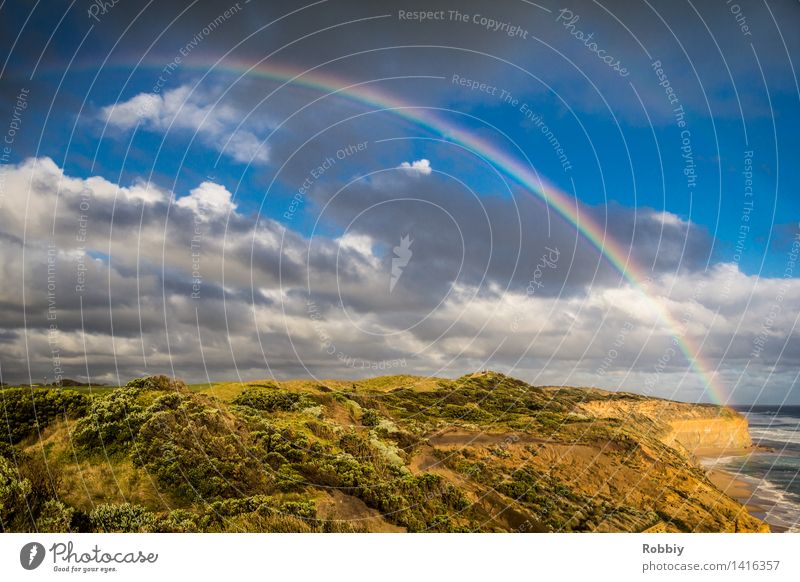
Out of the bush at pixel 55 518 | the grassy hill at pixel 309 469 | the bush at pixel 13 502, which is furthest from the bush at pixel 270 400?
the bush at pixel 13 502

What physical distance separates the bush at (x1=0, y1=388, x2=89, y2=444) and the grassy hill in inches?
1.9

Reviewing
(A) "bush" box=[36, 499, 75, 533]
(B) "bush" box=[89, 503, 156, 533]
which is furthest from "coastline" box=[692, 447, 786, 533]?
(A) "bush" box=[36, 499, 75, 533]

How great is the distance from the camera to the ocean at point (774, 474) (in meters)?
33.9

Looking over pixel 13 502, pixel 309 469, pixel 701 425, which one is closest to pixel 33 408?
pixel 13 502

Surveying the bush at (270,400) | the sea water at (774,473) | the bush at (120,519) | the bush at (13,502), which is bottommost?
A: the sea water at (774,473)

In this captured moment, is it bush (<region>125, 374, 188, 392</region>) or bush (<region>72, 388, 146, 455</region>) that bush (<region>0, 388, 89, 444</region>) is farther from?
bush (<region>125, 374, 188, 392</region>)

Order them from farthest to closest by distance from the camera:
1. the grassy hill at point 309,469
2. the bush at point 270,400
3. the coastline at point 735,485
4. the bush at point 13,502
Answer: the coastline at point 735,485, the bush at point 270,400, the grassy hill at point 309,469, the bush at point 13,502

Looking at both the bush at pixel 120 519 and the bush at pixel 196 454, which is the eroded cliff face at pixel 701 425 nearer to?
the bush at pixel 196 454

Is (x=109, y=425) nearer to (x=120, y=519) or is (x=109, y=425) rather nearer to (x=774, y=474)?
(x=120, y=519)

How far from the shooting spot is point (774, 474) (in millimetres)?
50625
